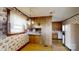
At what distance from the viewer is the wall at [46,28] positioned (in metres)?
1.91

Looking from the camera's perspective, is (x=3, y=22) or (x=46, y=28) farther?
(x=46, y=28)

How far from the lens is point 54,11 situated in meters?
1.87

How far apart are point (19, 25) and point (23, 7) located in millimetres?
414

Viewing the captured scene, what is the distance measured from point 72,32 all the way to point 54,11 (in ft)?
2.11

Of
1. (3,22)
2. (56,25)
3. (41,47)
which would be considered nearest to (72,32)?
(56,25)

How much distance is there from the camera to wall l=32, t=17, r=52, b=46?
6.27ft

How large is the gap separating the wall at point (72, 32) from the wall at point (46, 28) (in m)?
0.37

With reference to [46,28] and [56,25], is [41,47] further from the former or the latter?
[56,25]

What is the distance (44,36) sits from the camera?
2.05 metres

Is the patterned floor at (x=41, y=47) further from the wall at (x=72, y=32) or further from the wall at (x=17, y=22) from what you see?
the wall at (x=17, y=22)
